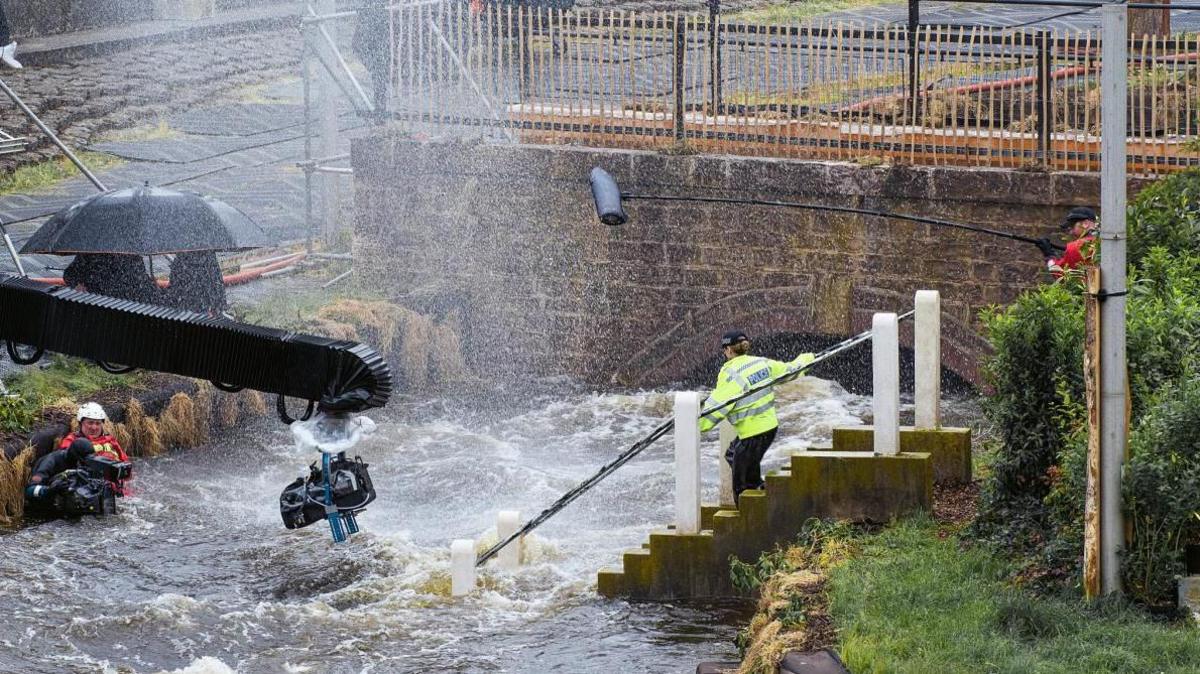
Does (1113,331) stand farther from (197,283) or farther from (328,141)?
(328,141)

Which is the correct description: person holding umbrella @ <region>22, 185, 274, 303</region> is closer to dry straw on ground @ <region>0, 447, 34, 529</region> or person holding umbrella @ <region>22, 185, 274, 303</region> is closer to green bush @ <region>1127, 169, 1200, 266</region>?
dry straw on ground @ <region>0, 447, 34, 529</region>

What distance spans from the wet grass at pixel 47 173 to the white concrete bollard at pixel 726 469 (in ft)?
44.6

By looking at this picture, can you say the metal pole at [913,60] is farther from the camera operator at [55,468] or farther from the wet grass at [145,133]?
the wet grass at [145,133]

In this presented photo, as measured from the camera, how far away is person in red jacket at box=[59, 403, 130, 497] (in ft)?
54.4

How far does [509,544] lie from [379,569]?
3.88 feet

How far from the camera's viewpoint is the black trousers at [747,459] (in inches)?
563

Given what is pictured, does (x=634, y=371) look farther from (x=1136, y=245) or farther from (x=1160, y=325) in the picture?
(x=1160, y=325)

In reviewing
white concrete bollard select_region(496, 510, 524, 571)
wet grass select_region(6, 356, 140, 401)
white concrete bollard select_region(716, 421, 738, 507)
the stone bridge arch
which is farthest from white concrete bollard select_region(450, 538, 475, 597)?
the stone bridge arch

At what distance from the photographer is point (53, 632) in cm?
1353

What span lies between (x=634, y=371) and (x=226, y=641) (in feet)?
30.4

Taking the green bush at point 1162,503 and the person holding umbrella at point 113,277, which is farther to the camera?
the person holding umbrella at point 113,277

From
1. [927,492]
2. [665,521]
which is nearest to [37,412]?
[665,521]

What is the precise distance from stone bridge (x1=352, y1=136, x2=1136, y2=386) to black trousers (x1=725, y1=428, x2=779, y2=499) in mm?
6098

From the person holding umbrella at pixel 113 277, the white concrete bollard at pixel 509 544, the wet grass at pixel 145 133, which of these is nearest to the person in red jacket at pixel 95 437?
the person holding umbrella at pixel 113 277
